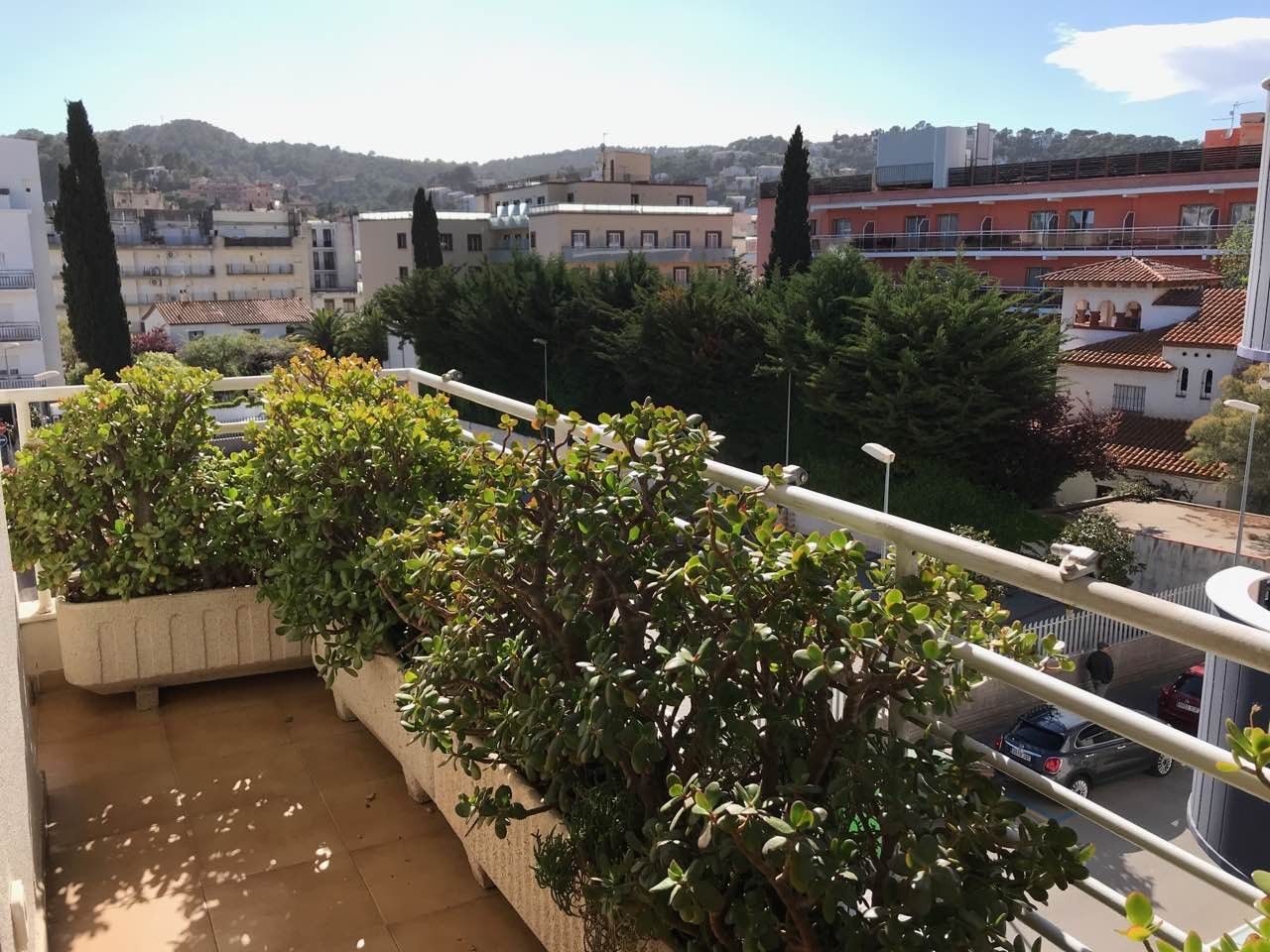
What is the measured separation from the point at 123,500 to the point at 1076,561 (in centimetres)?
299

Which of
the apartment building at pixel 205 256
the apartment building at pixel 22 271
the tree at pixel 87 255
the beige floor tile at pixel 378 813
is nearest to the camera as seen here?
the beige floor tile at pixel 378 813

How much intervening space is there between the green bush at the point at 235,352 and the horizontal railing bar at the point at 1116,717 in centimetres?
5001

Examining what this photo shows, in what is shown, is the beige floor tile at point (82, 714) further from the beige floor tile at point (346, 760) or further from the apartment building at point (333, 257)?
the apartment building at point (333, 257)

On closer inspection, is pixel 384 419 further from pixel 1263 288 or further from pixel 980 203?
pixel 980 203

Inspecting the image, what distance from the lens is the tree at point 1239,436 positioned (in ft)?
71.8

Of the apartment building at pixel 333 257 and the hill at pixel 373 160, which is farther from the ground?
the hill at pixel 373 160

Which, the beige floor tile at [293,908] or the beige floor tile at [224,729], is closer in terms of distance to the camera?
the beige floor tile at [293,908]

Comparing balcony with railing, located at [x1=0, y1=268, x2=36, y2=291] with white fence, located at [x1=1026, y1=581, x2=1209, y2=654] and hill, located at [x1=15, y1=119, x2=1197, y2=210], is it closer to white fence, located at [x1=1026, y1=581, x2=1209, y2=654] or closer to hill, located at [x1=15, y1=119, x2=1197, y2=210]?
white fence, located at [x1=1026, y1=581, x2=1209, y2=654]

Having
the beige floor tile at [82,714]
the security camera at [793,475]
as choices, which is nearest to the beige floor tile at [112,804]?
the beige floor tile at [82,714]

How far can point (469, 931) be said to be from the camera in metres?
2.27

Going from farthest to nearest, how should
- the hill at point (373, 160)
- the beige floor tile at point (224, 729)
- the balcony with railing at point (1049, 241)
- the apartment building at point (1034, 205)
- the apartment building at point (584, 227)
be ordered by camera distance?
1. the hill at point (373, 160)
2. the apartment building at point (584, 227)
3. the balcony with railing at point (1049, 241)
4. the apartment building at point (1034, 205)
5. the beige floor tile at point (224, 729)

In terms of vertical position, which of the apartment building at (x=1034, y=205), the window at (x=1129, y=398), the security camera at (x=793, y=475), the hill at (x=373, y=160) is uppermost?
the hill at (x=373, y=160)

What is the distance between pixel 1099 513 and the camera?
2086 cm

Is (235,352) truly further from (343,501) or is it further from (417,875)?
(417,875)
